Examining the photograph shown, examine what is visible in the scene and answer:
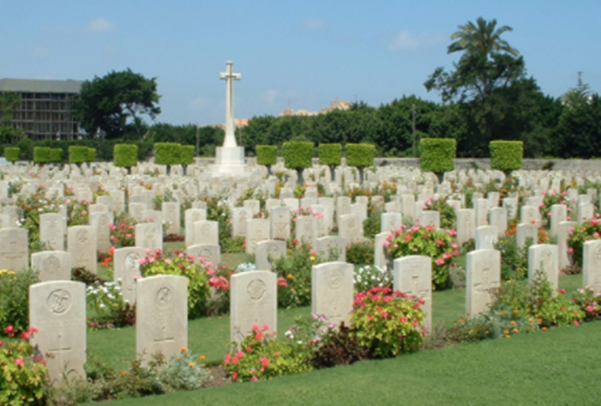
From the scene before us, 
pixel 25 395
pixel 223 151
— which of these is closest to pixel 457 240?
pixel 25 395

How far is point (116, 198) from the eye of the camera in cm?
1977

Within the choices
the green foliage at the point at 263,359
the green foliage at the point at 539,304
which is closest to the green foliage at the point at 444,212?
the green foliage at the point at 539,304

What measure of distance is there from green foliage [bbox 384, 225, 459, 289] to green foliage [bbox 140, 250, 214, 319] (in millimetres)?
3256

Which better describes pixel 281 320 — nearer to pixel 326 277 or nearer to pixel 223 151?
pixel 326 277

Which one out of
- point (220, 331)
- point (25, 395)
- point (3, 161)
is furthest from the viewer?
point (3, 161)

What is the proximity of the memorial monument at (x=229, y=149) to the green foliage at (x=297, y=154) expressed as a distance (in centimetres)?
274

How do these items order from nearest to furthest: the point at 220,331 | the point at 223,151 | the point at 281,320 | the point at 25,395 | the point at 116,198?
the point at 25,395, the point at 220,331, the point at 281,320, the point at 116,198, the point at 223,151

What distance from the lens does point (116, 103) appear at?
6950cm

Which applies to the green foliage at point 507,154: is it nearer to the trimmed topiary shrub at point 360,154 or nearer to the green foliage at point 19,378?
the trimmed topiary shrub at point 360,154

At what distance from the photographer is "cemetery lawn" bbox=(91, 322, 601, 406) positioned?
584 cm

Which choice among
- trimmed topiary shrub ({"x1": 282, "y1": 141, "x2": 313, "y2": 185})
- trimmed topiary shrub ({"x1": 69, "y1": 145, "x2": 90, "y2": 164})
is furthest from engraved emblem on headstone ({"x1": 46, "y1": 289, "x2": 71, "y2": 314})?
trimmed topiary shrub ({"x1": 69, "y1": 145, "x2": 90, "y2": 164})

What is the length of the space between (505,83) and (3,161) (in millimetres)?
39756

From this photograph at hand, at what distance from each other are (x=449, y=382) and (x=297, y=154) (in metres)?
25.8

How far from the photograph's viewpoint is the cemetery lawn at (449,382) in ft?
19.2
